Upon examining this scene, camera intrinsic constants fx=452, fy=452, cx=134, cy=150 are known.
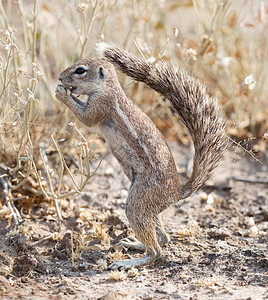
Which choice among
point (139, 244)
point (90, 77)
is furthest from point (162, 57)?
point (139, 244)

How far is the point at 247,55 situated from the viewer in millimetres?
7168

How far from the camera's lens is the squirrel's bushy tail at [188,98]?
3531 mm

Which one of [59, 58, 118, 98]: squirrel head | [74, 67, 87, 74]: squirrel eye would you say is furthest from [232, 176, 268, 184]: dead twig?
[74, 67, 87, 74]: squirrel eye

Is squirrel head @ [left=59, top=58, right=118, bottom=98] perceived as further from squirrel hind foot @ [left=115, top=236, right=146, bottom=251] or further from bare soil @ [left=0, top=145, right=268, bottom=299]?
squirrel hind foot @ [left=115, top=236, right=146, bottom=251]

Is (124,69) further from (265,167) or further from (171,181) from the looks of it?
(265,167)

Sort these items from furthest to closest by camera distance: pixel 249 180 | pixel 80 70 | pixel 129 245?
1. pixel 249 180
2. pixel 129 245
3. pixel 80 70

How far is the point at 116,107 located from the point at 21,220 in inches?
56.6

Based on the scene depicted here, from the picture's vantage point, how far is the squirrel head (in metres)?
3.64

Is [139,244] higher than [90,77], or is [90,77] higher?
[90,77]

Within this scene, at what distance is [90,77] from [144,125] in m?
0.59

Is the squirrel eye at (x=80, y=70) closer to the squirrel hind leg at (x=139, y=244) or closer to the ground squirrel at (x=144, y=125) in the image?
the ground squirrel at (x=144, y=125)

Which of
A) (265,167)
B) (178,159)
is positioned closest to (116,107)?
(178,159)

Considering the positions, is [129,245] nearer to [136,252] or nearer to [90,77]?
[136,252]

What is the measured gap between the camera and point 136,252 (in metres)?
3.99
